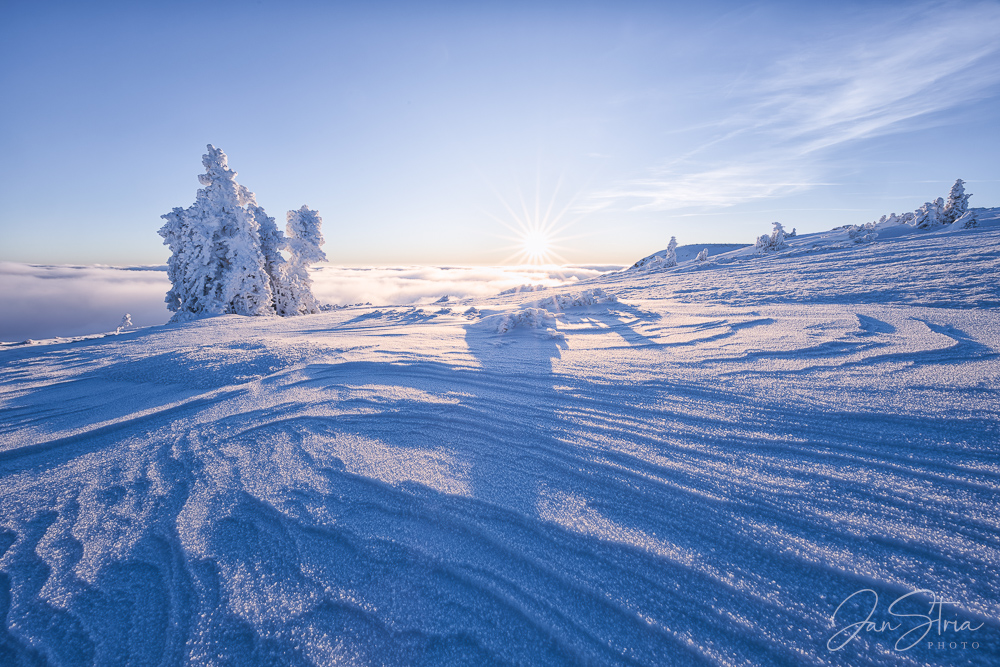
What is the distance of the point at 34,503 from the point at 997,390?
5739mm

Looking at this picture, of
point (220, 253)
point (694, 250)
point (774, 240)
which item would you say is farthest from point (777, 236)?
point (220, 253)

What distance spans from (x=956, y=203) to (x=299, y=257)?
86.7 ft

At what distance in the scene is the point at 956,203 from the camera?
14109 mm

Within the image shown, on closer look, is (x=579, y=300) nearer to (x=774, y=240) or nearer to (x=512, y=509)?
(x=512, y=509)

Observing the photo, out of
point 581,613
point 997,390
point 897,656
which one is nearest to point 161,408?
point 581,613

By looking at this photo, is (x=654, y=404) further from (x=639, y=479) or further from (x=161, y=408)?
(x=161, y=408)

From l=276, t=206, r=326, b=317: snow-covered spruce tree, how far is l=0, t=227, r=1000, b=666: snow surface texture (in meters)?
12.8

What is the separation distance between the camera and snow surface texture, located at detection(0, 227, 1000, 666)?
118 cm

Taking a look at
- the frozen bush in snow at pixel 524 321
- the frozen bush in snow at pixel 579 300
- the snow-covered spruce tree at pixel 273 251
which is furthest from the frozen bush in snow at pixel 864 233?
the snow-covered spruce tree at pixel 273 251

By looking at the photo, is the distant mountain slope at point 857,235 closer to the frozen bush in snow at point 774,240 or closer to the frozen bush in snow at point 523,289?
the frozen bush in snow at point 774,240

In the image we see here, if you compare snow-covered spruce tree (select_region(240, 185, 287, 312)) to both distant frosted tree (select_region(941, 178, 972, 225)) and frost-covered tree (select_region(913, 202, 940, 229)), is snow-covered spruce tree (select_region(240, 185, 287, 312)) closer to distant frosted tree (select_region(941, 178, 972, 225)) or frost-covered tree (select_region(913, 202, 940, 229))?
frost-covered tree (select_region(913, 202, 940, 229))

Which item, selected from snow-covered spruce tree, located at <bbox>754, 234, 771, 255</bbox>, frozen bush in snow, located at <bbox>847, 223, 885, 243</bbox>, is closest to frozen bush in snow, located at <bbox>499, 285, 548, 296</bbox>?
snow-covered spruce tree, located at <bbox>754, 234, 771, 255</bbox>

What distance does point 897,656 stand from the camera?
1.08 metres

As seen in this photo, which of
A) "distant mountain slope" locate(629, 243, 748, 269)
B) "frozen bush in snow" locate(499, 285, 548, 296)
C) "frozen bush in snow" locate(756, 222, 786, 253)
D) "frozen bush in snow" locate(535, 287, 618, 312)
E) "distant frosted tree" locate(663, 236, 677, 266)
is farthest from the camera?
"distant mountain slope" locate(629, 243, 748, 269)
